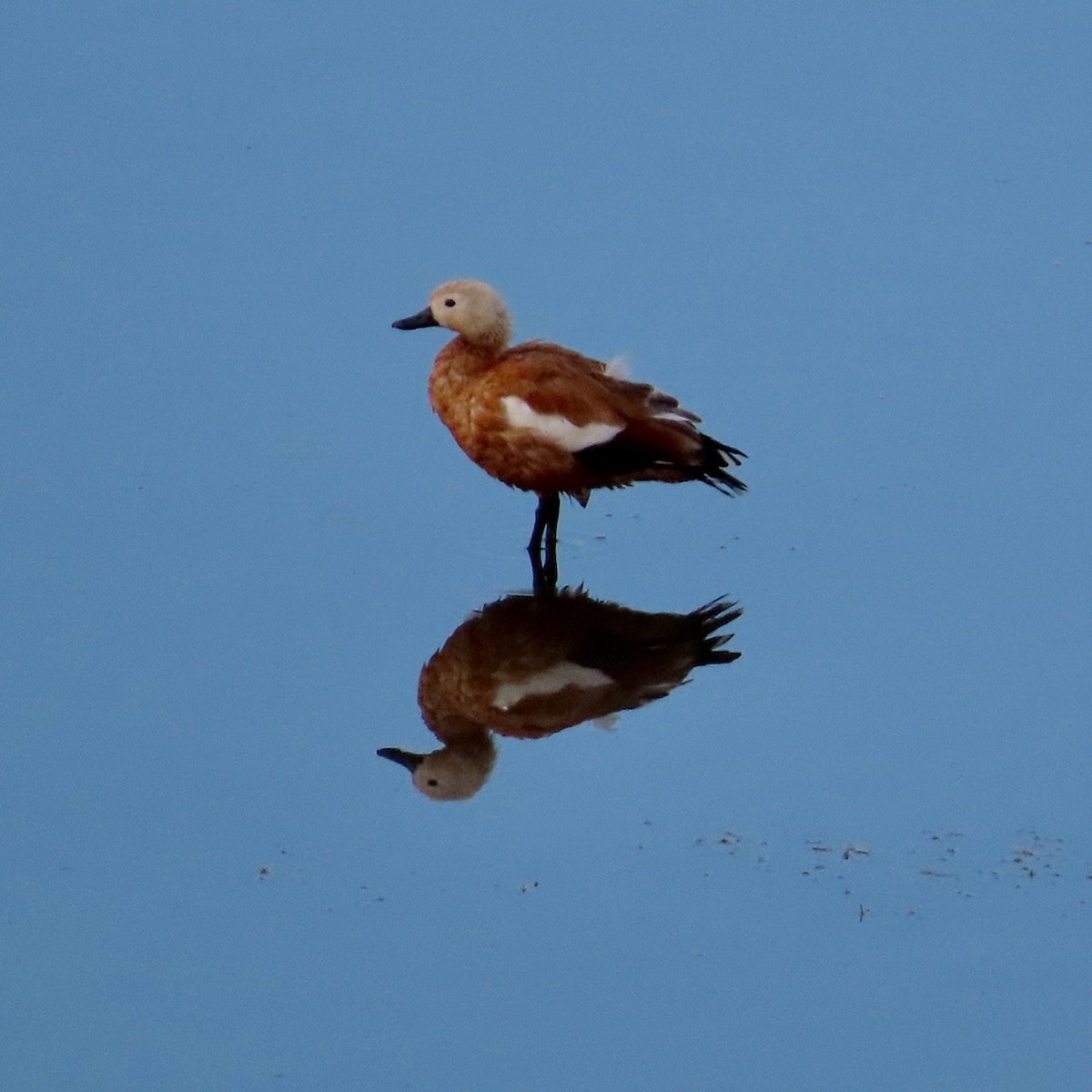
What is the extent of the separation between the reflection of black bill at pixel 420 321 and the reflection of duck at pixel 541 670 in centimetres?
111

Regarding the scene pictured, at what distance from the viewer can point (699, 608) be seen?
22.6 feet

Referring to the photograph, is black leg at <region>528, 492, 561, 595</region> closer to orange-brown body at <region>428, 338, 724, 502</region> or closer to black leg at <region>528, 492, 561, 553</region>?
black leg at <region>528, 492, 561, 553</region>

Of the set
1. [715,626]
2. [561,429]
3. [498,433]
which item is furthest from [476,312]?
[715,626]

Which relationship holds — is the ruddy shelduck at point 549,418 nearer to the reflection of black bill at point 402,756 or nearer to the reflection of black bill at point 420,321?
the reflection of black bill at point 420,321

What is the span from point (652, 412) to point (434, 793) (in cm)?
188

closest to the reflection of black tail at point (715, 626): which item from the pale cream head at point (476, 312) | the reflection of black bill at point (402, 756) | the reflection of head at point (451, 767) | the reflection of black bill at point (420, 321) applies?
the reflection of head at point (451, 767)

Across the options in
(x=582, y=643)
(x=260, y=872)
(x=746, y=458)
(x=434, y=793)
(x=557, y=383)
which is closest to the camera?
(x=260, y=872)

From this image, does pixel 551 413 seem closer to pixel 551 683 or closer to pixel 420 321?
pixel 420 321

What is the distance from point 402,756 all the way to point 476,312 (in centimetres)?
191

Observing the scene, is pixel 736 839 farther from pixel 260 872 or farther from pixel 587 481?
pixel 587 481

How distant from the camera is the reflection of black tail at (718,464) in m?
7.26

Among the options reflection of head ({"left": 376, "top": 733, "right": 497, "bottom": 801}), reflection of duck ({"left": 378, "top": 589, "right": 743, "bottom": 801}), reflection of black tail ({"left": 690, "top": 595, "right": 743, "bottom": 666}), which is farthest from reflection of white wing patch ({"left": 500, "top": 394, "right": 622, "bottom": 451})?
reflection of head ({"left": 376, "top": 733, "right": 497, "bottom": 801})

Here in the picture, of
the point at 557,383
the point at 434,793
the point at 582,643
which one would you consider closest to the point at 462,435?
the point at 557,383

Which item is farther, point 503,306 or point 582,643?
point 503,306
